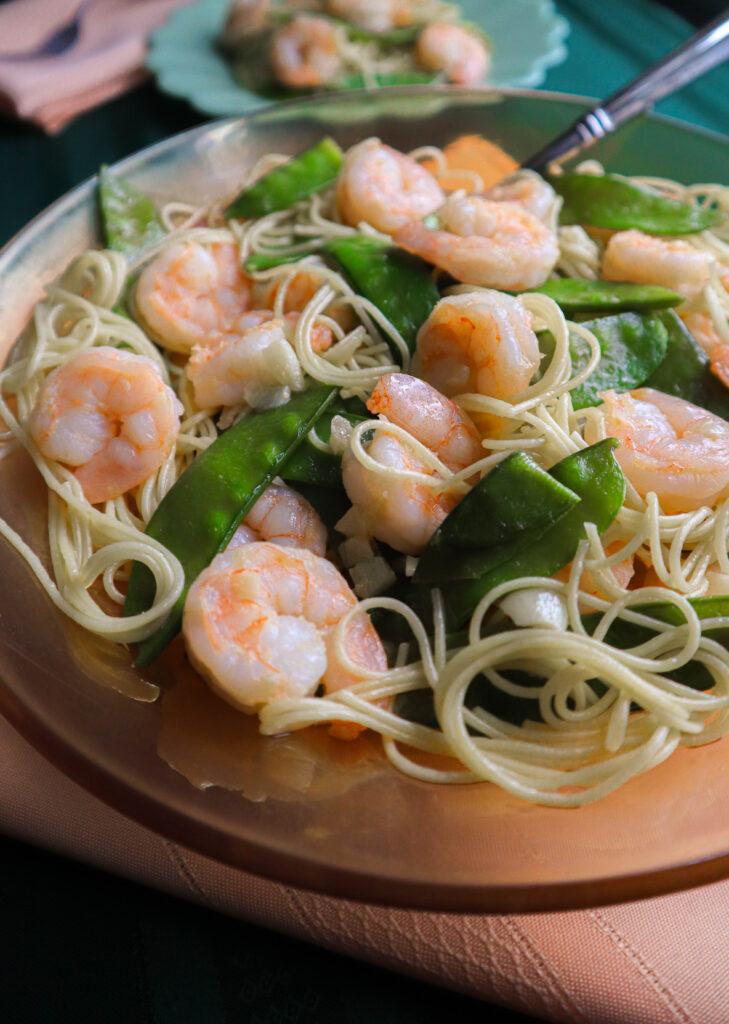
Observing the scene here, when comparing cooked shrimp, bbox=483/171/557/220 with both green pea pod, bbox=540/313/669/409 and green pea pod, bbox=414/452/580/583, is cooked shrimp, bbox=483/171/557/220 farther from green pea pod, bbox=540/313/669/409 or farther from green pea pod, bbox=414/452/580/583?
green pea pod, bbox=414/452/580/583

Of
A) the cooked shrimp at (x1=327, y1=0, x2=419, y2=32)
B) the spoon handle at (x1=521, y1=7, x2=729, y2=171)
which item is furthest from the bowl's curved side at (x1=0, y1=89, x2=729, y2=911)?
the cooked shrimp at (x1=327, y1=0, x2=419, y2=32)

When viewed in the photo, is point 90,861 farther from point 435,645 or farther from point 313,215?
point 313,215

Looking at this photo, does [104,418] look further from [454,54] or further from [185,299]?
[454,54]

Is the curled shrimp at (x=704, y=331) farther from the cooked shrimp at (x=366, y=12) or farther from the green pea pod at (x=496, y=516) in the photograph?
the cooked shrimp at (x=366, y=12)

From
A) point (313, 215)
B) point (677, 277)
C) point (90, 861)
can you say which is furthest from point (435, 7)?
point (90, 861)

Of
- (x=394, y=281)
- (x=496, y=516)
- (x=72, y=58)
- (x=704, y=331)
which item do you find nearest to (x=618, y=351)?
(x=704, y=331)

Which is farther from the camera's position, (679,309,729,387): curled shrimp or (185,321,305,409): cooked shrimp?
(679,309,729,387): curled shrimp

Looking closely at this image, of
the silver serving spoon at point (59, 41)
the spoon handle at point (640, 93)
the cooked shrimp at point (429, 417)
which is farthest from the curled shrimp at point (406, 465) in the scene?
the silver serving spoon at point (59, 41)
